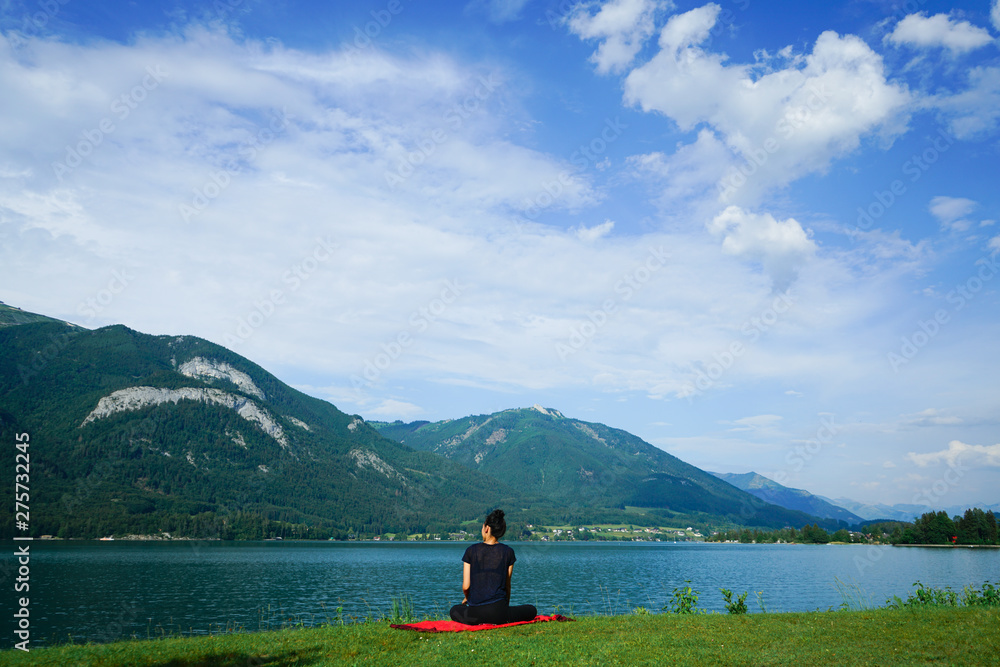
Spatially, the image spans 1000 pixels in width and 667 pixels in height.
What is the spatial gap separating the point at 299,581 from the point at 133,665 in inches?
2736

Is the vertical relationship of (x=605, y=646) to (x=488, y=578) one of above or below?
below

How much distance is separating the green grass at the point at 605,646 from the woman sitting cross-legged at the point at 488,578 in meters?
0.56

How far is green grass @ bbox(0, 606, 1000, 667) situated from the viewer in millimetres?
11133

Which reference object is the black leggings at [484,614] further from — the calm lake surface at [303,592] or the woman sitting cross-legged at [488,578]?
the calm lake surface at [303,592]

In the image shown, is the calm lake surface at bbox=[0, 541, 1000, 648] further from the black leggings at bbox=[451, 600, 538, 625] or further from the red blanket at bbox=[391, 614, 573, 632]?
the black leggings at bbox=[451, 600, 538, 625]

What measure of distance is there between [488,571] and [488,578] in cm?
25

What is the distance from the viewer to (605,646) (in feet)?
40.2

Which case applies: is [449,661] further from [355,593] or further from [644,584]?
[644,584]

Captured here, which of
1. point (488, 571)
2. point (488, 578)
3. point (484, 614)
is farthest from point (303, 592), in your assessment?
point (488, 571)

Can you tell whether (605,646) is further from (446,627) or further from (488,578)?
(446,627)

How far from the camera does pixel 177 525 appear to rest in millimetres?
195750

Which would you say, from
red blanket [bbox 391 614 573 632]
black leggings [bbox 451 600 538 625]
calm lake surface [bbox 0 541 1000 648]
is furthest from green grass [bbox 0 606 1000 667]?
calm lake surface [bbox 0 541 1000 648]

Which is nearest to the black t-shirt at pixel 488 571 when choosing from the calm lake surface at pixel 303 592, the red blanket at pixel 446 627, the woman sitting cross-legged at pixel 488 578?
the woman sitting cross-legged at pixel 488 578

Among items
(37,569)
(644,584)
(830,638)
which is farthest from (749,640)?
(37,569)
